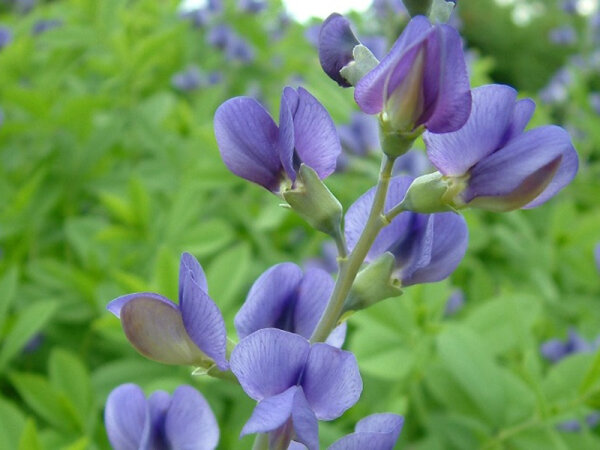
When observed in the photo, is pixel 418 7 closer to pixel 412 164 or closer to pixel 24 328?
pixel 24 328

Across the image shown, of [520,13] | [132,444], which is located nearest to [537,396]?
[132,444]

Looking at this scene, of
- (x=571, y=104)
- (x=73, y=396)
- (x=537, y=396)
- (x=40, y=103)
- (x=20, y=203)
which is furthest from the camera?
(x=571, y=104)

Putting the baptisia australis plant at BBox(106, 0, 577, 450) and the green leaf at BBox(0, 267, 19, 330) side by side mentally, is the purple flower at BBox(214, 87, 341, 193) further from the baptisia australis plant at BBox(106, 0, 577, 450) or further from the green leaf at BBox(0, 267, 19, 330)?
the green leaf at BBox(0, 267, 19, 330)

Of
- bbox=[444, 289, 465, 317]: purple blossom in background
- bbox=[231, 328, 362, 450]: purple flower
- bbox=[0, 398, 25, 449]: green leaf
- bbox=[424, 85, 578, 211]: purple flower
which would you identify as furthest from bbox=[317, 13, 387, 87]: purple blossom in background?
bbox=[444, 289, 465, 317]: purple blossom in background

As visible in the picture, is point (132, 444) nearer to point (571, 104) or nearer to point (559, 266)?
point (559, 266)

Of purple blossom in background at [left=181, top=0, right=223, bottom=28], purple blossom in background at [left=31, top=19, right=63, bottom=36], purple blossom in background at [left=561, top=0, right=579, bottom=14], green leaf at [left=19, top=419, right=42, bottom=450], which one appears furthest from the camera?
purple blossom in background at [left=561, top=0, right=579, bottom=14]

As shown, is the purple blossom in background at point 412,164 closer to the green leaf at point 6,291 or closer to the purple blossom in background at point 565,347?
the purple blossom in background at point 565,347
